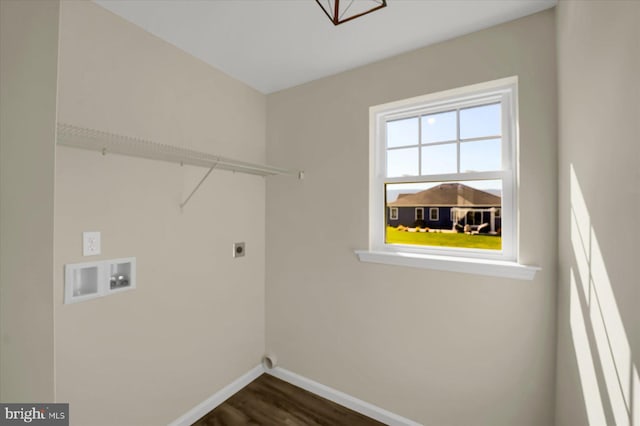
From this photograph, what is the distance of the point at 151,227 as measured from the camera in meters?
1.60

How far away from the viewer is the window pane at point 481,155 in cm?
160

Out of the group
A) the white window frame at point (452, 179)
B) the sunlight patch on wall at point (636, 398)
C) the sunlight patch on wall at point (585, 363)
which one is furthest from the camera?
the white window frame at point (452, 179)

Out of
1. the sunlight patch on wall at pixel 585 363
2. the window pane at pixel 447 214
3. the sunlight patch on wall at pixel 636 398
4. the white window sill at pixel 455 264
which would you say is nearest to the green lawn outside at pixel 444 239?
the window pane at pixel 447 214

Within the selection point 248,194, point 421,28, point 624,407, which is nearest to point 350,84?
point 421,28

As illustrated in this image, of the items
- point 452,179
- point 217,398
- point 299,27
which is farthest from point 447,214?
point 217,398

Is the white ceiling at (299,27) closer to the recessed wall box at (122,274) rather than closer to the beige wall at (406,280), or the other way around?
the beige wall at (406,280)

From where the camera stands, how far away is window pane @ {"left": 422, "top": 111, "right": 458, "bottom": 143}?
1.73 m

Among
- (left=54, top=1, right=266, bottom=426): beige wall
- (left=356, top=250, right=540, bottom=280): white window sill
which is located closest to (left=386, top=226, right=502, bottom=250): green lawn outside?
(left=356, top=250, right=540, bottom=280): white window sill

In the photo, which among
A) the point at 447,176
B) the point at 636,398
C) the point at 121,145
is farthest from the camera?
the point at 447,176

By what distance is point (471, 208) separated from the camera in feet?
5.53

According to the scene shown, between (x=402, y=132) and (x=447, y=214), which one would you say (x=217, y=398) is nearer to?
(x=447, y=214)

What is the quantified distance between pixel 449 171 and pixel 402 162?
32cm

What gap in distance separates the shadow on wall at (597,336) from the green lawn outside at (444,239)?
1.69 feet

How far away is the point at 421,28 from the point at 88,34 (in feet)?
5.79
